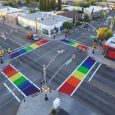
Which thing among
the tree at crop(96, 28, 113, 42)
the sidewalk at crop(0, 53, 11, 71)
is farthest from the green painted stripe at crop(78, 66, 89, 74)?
the sidewalk at crop(0, 53, 11, 71)

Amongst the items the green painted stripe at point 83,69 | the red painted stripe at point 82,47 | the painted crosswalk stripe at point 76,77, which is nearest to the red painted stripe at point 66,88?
the painted crosswalk stripe at point 76,77

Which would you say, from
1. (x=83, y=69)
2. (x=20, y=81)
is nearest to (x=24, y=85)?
(x=20, y=81)

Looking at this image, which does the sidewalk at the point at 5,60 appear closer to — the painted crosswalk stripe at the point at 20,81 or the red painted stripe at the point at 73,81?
the painted crosswalk stripe at the point at 20,81

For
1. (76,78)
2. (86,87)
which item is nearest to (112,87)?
(86,87)

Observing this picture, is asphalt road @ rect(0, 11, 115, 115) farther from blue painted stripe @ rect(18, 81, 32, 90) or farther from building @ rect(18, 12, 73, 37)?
building @ rect(18, 12, 73, 37)

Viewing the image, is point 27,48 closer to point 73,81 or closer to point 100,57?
point 73,81

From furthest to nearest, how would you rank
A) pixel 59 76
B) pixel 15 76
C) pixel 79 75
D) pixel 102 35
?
pixel 102 35, pixel 79 75, pixel 59 76, pixel 15 76
